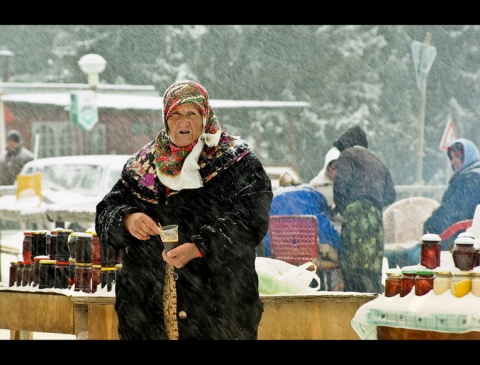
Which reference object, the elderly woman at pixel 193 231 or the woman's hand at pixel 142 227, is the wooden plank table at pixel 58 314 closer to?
the elderly woman at pixel 193 231

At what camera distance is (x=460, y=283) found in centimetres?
515

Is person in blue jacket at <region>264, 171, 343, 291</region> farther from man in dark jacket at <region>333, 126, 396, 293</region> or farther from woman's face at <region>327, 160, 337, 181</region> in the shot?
woman's face at <region>327, 160, 337, 181</region>

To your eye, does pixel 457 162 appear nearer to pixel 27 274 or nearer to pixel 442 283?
pixel 27 274

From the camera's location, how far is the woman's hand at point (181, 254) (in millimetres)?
4449

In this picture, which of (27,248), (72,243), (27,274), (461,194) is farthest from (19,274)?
(461,194)

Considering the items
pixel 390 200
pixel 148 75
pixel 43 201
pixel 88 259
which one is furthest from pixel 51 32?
pixel 88 259

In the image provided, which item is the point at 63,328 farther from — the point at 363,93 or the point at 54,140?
the point at 363,93

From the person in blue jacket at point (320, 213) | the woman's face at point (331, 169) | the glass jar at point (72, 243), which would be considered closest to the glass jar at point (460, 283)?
the glass jar at point (72, 243)

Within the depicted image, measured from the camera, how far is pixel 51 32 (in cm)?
3706

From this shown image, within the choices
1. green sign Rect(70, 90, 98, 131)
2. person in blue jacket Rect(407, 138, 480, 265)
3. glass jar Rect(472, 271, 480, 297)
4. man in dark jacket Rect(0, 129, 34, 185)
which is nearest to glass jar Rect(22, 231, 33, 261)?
glass jar Rect(472, 271, 480, 297)

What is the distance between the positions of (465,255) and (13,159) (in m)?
15.4

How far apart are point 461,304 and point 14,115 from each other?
26464 millimetres

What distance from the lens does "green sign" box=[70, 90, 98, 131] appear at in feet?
82.8
